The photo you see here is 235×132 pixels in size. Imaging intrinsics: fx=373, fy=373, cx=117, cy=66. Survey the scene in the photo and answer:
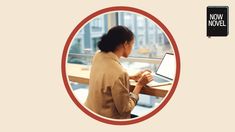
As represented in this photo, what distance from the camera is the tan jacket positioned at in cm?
151

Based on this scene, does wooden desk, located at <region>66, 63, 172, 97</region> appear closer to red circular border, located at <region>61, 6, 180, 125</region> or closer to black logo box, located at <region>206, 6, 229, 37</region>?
red circular border, located at <region>61, 6, 180, 125</region>

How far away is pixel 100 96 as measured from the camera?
157 cm

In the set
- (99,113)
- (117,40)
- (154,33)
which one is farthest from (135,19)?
(99,113)

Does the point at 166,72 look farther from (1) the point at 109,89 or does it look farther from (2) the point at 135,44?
(2) the point at 135,44

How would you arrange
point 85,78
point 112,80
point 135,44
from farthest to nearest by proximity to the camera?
1. point 135,44
2. point 85,78
3. point 112,80

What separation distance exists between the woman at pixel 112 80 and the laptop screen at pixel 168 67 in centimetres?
22

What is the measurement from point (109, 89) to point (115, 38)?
221 millimetres

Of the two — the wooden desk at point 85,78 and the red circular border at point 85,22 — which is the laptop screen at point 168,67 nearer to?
the wooden desk at point 85,78

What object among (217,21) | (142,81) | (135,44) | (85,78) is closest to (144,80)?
(142,81)

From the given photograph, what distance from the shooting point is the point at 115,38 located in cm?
159

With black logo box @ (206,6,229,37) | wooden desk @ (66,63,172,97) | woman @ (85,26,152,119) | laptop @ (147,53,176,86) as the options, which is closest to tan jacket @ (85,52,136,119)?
woman @ (85,26,152,119)

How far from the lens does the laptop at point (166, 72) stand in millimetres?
1729

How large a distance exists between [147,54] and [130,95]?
0.56 m

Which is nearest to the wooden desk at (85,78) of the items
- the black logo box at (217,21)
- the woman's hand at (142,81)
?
the woman's hand at (142,81)
